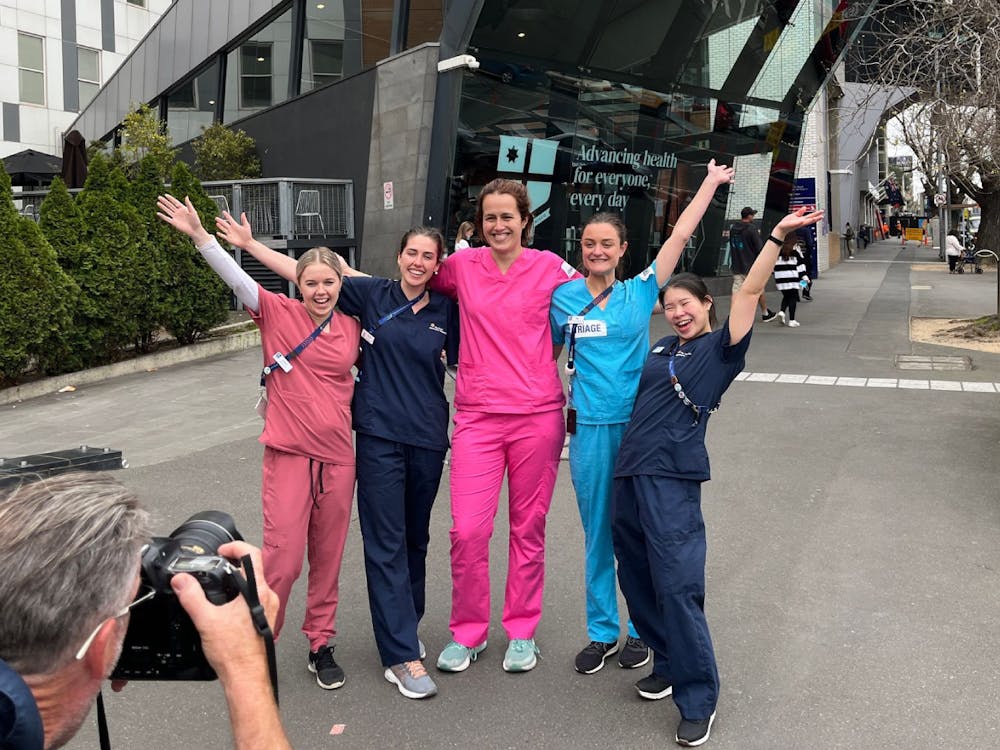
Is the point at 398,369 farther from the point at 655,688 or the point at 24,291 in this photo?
the point at 24,291

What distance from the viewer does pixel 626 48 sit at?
1789 centimetres

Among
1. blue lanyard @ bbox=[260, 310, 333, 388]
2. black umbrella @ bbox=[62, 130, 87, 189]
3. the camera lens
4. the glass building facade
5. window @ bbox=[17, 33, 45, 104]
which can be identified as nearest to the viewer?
the camera lens

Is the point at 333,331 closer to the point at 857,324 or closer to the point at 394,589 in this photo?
the point at 394,589

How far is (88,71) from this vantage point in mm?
37344

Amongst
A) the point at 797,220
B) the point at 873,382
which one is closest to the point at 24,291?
the point at 797,220

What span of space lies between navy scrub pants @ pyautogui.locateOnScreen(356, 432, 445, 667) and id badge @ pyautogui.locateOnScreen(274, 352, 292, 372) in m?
0.40

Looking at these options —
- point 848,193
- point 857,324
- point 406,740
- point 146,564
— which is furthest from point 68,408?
point 848,193

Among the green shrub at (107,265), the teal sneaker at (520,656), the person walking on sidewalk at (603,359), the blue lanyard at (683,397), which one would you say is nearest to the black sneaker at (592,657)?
the person walking on sidewalk at (603,359)

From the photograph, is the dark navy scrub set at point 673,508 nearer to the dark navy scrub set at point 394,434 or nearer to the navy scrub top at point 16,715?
the dark navy scrub set at point 394,434

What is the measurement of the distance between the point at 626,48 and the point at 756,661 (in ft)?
50.9

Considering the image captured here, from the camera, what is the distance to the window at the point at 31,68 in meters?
34.2

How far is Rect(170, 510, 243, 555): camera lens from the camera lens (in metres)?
1.82

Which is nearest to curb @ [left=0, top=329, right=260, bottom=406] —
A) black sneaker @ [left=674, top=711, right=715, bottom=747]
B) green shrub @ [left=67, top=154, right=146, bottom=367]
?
green shrub @ [left=67, top=154, right=146, bottom=367]

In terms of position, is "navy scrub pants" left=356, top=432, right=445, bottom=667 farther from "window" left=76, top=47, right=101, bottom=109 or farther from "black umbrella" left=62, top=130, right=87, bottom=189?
"window" left=76, top=47, right=101, bottom=109
